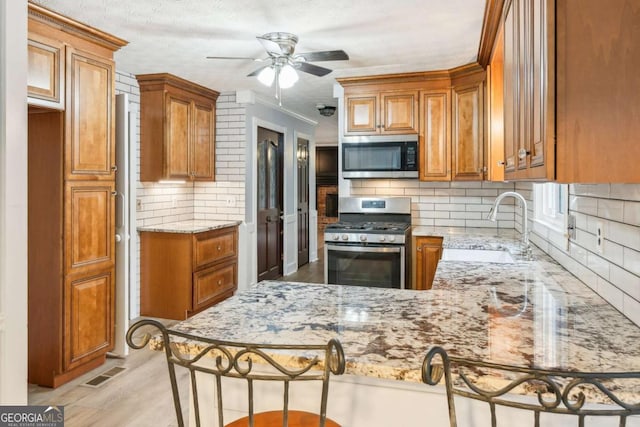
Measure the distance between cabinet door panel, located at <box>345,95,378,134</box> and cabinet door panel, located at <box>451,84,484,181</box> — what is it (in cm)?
73

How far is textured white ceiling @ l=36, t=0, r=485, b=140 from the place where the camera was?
2666mm

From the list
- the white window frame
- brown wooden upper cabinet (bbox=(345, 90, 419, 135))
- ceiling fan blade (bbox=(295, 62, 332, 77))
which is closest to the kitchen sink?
the white window frame

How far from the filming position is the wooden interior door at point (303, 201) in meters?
6.84

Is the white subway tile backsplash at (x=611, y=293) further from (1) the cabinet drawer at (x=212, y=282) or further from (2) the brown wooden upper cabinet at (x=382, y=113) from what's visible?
(1) the cabinet drawer at (x=212, y=282)

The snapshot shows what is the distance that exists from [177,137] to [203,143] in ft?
1.60

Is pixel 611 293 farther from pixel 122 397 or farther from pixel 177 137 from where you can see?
pixel 177 137

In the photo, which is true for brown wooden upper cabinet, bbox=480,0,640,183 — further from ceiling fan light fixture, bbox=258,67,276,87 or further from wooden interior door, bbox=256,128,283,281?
wooden interior door, bbox=256,128,283,281

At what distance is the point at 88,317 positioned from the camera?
3053 mm

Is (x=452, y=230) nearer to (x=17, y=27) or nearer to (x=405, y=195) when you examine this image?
(x=405, y=195)

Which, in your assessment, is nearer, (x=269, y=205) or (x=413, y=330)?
(x=413, y=330)

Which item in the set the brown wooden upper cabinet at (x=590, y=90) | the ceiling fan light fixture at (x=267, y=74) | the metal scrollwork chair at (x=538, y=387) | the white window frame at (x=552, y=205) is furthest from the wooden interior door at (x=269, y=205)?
the metal scrollwork chair at (x=538, y=387)

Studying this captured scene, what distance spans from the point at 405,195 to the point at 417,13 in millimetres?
2057

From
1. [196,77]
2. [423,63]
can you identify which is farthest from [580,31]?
[196,77]

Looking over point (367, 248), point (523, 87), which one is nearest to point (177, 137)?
point (367, 248)
